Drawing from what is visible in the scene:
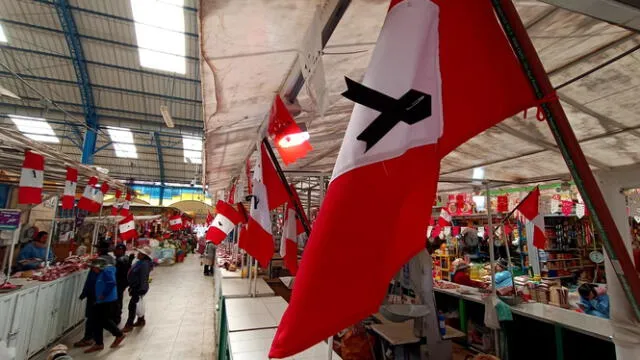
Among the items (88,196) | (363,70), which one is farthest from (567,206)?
(88,196)

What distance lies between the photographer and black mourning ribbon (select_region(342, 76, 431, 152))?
71 cm

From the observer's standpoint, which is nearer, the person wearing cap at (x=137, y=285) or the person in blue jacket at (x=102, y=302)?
the person in blue jacket at (x=102, y=302)

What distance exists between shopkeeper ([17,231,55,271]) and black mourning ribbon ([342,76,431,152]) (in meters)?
8.19

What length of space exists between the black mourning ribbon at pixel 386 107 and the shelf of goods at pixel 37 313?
5.87 metres

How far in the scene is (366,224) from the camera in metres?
0.70

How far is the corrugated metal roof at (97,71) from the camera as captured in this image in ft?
34.6

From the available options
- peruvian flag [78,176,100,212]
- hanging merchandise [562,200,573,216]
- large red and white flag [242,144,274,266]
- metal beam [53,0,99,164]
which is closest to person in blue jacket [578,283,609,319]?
hanging merchandise [562,200,573,216]

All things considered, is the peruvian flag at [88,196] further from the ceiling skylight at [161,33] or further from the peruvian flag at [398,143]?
the peruvian flag at [398,143]

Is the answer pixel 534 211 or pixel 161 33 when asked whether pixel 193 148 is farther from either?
pixel 534 211

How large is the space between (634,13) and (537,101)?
19.2 inches

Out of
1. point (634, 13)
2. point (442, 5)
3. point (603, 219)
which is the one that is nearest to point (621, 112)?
point (634, 13)

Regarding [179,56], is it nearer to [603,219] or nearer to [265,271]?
[265,271]

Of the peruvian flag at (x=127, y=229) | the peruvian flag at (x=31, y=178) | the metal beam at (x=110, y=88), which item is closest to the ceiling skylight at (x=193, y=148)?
the metal beam at (x=110, y=88)

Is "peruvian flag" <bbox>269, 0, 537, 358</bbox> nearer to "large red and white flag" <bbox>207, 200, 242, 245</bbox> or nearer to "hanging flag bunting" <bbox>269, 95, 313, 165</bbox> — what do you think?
"hanging flag bunting" <bbox>269, 95, 313, 165</bbox>
